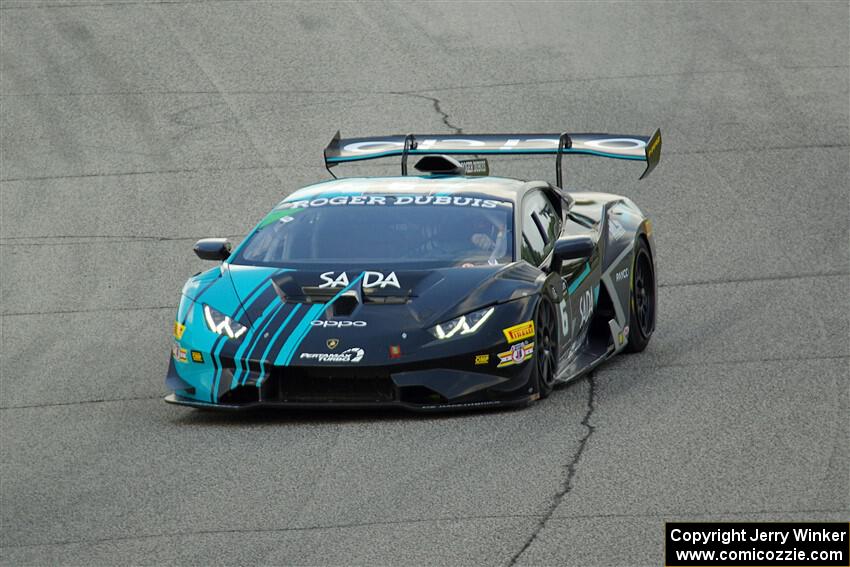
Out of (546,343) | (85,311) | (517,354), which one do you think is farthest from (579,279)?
(85,311)

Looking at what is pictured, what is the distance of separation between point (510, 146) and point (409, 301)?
A: 2.84 m

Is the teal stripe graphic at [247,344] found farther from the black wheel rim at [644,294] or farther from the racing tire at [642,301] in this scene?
the black wheel rim at [644,294]

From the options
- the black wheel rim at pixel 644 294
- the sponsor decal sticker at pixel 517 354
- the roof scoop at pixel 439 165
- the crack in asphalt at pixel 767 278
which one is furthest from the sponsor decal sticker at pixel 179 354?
the crack in asphalt at pixel 767 278

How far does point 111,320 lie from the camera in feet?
41.9

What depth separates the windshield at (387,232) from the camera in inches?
383

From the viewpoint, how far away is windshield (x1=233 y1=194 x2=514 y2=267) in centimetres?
972

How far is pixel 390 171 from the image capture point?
1731cm

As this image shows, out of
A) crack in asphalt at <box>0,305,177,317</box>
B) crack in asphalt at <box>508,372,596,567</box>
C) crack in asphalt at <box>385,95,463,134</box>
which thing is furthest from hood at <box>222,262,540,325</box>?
crack in asphalt at <box>385,95,463,134</box>

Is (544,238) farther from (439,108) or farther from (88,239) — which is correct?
(439,108)

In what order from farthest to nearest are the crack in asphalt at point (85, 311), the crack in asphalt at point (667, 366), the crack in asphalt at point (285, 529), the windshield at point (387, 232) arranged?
the crack in asphalt at point (85, 311) < the crack in asphalt at point (667, 366) < the windshield at point (387, 232) < the crack in asphalt at point (285, 529)

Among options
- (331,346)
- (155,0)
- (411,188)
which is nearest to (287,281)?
(331,346)

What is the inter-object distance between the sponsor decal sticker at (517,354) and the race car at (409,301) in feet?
0.03

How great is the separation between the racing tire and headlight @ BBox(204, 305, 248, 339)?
117 inches

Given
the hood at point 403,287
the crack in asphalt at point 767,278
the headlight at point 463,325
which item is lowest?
the crack in asphalt at point 767,278
